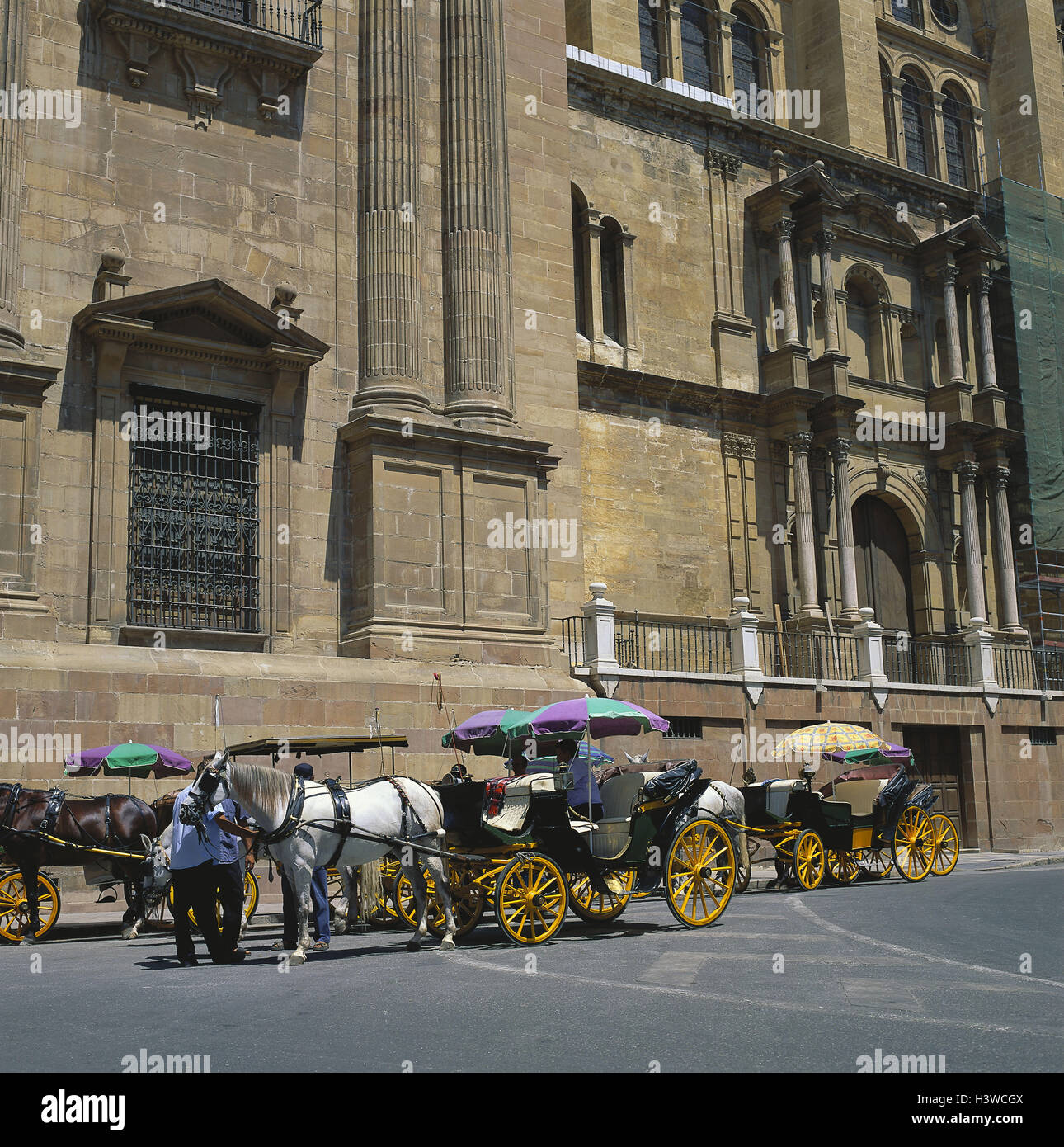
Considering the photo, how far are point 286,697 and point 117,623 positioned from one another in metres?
2.58

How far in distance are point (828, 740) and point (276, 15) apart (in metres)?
14.7

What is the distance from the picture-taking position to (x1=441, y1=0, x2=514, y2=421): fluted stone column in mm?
22328

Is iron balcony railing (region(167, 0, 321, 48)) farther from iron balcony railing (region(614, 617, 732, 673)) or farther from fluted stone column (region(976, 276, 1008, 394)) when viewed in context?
fluted stone column (region(976, 276, 1008, 394))

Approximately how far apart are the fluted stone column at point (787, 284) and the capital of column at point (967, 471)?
661 centimetres

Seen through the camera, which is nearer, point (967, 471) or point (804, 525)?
point (804, 525)

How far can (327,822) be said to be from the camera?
12008 mm

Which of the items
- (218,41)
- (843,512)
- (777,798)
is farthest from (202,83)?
(843,512)

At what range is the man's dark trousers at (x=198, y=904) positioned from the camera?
1132 centimetres

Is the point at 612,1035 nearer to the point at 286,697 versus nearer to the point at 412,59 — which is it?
the point at 286,697

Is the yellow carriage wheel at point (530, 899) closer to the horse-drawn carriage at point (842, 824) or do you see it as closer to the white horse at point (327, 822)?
the white horse at point (327, 822)

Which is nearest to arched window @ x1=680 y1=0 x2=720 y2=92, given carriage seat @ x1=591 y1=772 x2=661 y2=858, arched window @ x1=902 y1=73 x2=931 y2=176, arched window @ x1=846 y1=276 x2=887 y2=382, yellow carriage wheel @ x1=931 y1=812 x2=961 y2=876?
arched window @ x1=846 y1=276 x2=887 y2=382

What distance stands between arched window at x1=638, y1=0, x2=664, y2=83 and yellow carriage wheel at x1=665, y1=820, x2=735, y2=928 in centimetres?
2741

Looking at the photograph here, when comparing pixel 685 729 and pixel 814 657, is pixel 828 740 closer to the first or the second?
pixel 685 729

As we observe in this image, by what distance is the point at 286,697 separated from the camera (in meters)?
18.8
